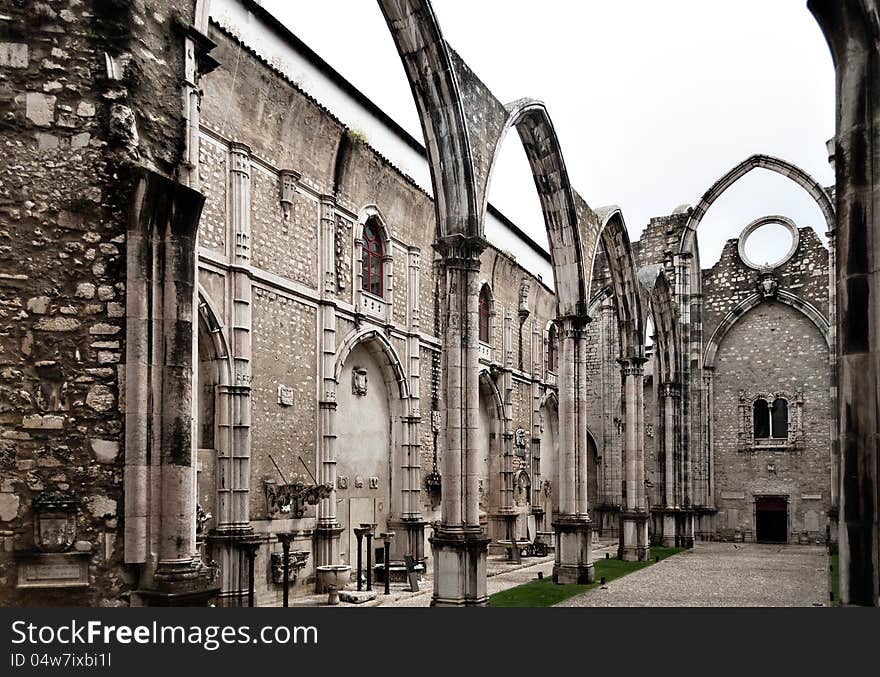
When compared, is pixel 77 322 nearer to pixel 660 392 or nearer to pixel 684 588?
pixel 684 588

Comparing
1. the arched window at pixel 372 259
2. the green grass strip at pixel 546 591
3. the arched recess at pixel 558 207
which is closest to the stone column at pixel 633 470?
the green grass strip at pixel 546 591

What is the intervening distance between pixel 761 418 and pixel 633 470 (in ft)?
31.2

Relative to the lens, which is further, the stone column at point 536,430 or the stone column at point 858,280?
the stone column at point 536,430

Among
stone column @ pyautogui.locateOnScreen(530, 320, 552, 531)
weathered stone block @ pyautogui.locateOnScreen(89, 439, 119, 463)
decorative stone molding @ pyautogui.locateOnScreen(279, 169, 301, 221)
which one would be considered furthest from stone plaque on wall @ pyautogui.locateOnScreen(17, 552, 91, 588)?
stone column @ pyautogui.locateOnScreen(530, 320, 552, 531)

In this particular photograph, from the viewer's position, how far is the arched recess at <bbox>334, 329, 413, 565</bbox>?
1569cm

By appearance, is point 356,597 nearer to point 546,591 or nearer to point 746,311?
point 546,591

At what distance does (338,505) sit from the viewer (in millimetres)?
15438

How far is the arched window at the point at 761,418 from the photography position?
85.8 ft

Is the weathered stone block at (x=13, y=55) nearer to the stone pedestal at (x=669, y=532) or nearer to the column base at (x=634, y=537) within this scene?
the column base at (x=634, y=537)

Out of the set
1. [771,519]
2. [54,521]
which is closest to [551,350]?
[771,519]

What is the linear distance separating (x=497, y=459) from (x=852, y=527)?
17.6 m

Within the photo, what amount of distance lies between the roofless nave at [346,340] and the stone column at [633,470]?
0.08 metres

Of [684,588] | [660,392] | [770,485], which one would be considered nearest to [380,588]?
[684,588]

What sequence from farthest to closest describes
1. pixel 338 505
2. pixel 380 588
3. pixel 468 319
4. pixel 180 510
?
pixel 338 505 → pixel 380 588 → pixel 468 319 → pixel 180 510
